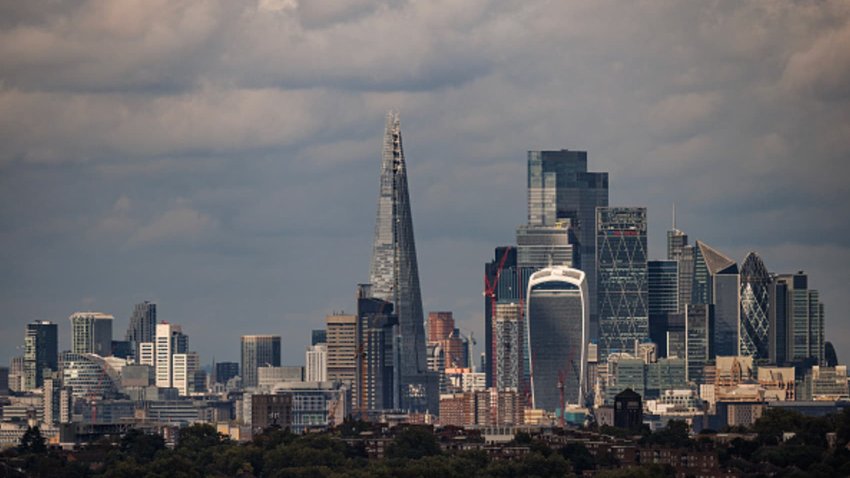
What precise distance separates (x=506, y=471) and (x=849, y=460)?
2469cm

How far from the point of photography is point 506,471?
199m

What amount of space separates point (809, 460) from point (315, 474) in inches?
1290

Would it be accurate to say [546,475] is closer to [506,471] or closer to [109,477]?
[506,471]

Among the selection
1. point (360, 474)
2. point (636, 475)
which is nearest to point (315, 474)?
point (360, 474)

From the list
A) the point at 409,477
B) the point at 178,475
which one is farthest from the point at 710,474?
the point at 178,475

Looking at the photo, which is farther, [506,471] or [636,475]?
[506,471]

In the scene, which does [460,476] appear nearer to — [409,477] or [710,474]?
[409,477]

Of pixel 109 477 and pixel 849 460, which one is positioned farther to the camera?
pixel 109 477

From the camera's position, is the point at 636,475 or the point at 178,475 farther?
the point at 178,475

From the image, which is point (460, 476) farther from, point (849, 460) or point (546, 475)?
point (849, 460)

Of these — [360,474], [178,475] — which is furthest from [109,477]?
[360,474]

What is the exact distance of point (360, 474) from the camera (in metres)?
191

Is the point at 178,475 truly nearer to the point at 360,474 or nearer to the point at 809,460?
the point at 360,474

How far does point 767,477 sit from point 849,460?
8.68 metres
